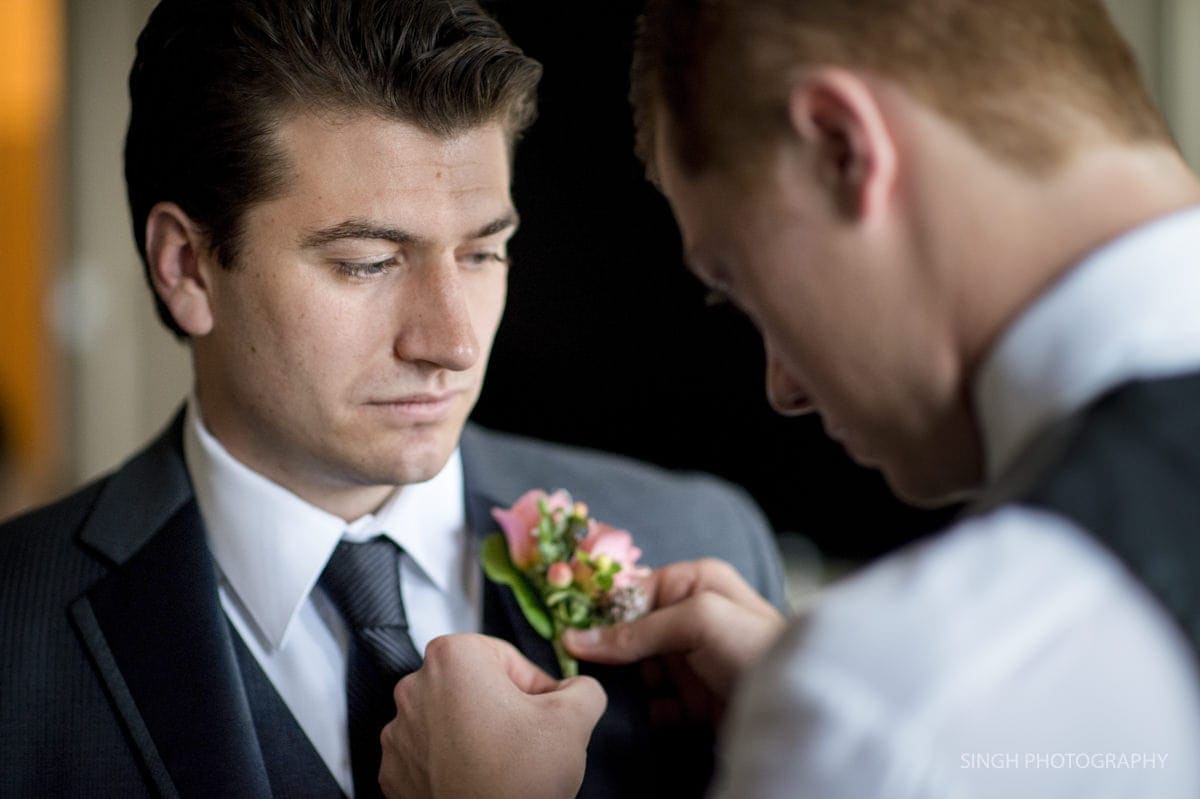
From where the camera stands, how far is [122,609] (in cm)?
135

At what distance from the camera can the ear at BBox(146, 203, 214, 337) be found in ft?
4.78

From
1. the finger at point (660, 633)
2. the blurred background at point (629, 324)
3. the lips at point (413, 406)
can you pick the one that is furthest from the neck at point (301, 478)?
the blurred background at point (629, 324)

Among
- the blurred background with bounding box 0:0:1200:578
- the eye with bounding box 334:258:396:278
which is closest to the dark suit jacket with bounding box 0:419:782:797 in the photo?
the eye with bounding box 334:258:396:278

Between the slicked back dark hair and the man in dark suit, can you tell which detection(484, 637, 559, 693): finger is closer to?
the man in dark suit

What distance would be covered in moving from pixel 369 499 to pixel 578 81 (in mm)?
2005

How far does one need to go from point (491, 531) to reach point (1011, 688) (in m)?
1.00

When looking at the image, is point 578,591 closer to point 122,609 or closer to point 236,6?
point 122,609

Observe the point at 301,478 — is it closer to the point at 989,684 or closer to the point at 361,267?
the point at 361,267

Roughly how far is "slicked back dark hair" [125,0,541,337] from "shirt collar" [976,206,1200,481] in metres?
0.87

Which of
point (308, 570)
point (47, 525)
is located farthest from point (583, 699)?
point (47, 525)

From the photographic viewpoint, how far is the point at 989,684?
0.59 m

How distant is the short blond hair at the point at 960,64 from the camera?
0.71 metres

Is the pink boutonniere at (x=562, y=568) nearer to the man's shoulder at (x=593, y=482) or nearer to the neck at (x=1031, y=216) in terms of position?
the man's shoulder at (x=593, y=482)

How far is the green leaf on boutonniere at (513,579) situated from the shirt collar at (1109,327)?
75 cm
